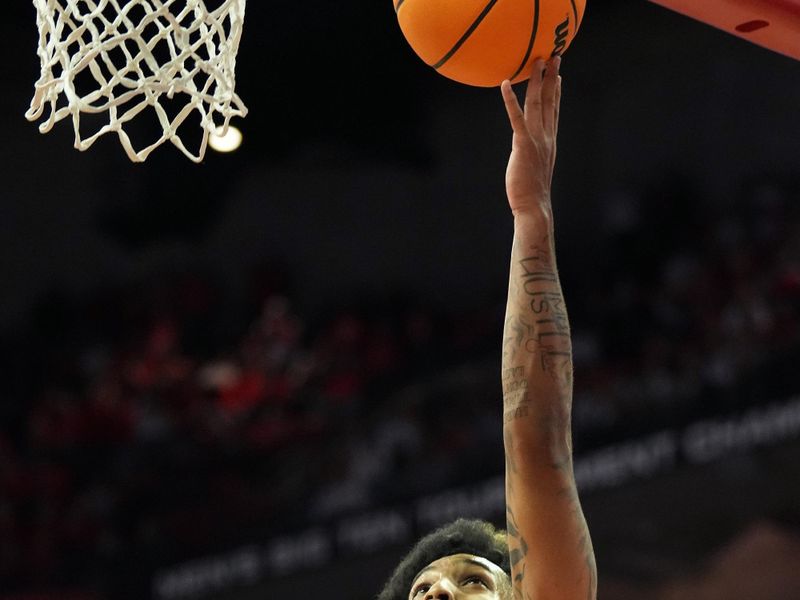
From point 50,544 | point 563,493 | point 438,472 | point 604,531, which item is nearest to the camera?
point 563,493

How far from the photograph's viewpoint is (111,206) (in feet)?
26.3

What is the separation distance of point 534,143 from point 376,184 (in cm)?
579

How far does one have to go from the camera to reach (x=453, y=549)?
2543mm

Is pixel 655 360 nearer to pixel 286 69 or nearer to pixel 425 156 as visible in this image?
pixel 425 156

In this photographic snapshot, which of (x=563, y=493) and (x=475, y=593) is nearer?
(x=563, y=493)

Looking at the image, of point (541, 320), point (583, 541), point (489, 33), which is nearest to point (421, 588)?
point (583, 541)

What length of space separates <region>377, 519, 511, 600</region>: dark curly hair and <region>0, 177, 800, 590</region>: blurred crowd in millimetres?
4183

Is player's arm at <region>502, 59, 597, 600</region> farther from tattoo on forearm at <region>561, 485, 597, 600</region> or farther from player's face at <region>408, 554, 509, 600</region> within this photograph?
player's face at <region>408, 554, 509, 600</region>

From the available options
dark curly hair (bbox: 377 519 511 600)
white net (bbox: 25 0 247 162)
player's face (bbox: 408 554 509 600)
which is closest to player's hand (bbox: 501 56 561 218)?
white net (bbox: 25 0 247 162)

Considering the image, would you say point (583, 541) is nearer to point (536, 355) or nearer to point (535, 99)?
point (536, 355)

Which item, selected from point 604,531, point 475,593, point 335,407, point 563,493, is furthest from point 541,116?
point 335,407

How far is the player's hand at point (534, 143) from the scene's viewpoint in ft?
6.73

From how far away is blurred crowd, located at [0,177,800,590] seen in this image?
673 centimetres

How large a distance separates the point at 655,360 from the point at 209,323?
279cm
